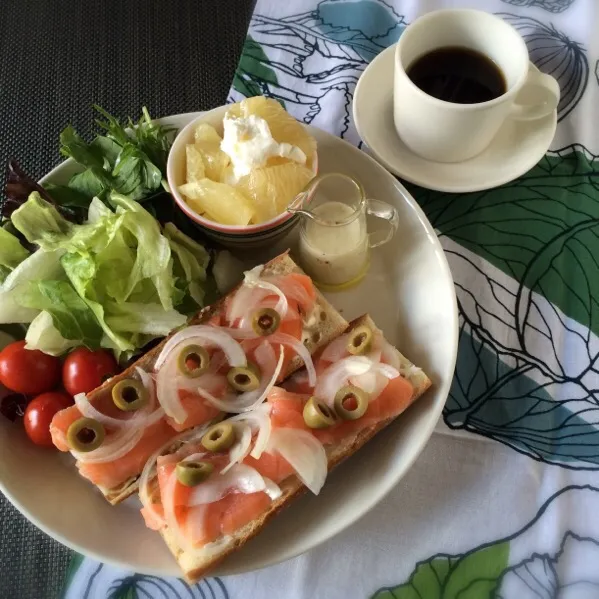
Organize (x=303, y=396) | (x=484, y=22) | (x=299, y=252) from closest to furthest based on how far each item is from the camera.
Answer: (x=303, y=396)
(x=484, y=22)
(x=299, y=252)

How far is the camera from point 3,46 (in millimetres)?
2188

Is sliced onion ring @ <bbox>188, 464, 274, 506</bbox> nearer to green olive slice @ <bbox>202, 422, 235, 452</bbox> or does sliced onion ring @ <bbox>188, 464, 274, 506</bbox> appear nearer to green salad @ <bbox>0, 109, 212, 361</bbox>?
green olive slice @ <bbox>202, 422, 235, 452</bbox>

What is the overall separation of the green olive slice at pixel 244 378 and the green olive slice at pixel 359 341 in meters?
0.24

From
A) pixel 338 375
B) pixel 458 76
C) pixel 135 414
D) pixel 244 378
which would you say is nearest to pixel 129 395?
pixel 135 414

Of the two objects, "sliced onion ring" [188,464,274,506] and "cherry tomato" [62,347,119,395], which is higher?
"cherry tomato" [62,347,119,395]

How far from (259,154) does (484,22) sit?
0.69 metres

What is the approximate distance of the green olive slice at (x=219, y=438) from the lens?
142 centimetres

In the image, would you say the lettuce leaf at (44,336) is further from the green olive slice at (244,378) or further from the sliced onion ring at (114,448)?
the green olive slice at (244,378)

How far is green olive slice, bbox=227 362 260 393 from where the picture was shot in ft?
4.89

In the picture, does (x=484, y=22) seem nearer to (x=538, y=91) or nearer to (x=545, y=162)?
(x=538, y=91)

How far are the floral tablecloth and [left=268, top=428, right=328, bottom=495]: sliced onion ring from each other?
20 cm

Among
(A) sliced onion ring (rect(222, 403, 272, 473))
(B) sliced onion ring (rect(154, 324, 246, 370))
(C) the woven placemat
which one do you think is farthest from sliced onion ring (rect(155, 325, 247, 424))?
(C) the woven placemat

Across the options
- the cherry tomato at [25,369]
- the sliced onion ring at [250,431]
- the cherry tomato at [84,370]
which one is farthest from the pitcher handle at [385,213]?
the cherry tomato at [25,369]

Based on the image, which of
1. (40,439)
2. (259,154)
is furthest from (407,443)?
(40,439)
